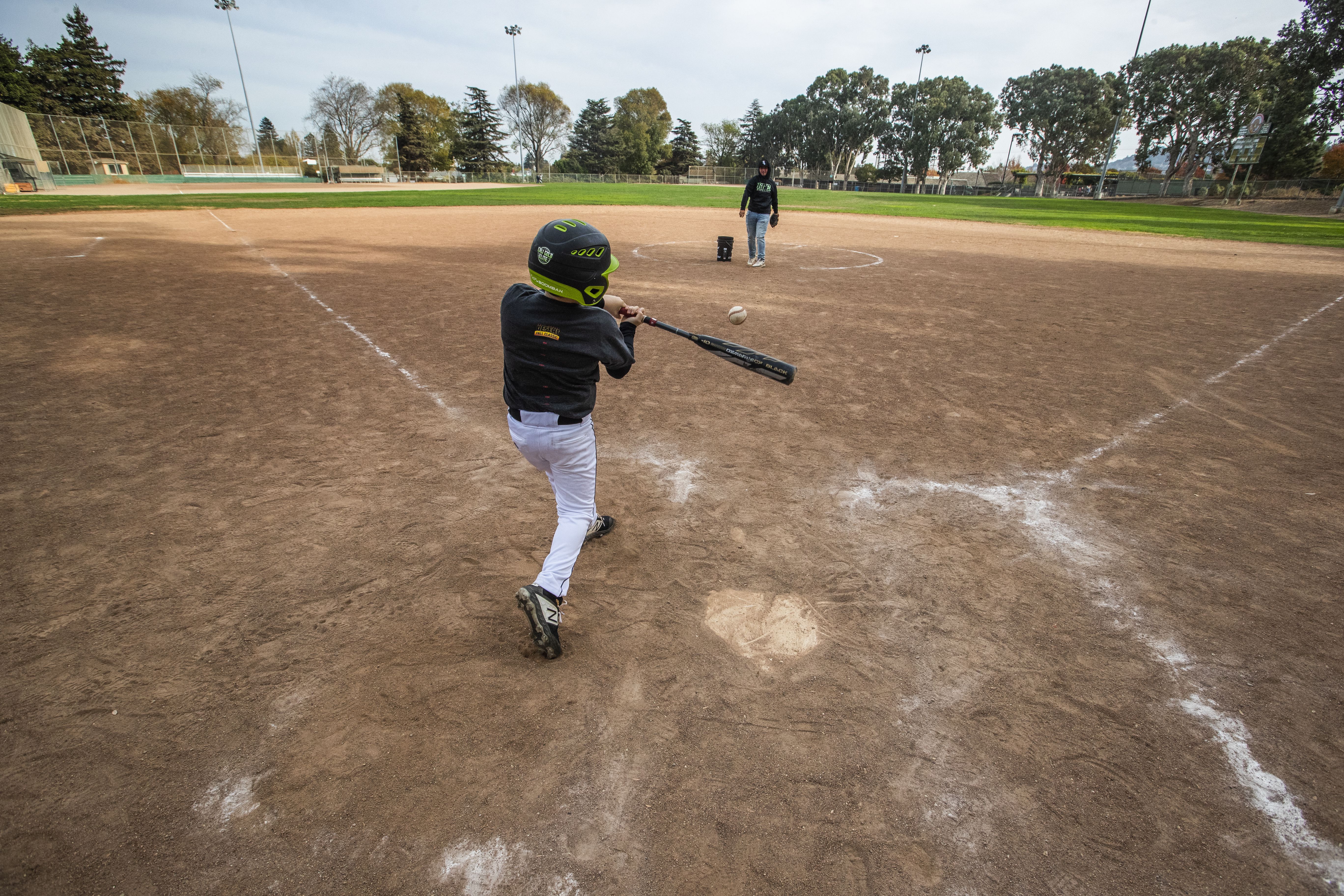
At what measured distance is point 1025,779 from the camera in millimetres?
2658

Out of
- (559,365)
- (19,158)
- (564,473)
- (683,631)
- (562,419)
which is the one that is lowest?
(683,631)

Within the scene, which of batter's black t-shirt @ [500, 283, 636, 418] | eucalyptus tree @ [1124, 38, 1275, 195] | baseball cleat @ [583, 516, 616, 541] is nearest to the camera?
batter's black t-shirt @ [500, 283, 636, 418]

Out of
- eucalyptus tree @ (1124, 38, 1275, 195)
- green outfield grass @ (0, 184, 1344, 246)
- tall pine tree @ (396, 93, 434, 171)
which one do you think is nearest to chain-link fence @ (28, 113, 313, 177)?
green outfield grass @ (0, 184, 1344, 246)

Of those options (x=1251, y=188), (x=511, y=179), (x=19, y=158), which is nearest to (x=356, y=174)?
(x=511, y=179)

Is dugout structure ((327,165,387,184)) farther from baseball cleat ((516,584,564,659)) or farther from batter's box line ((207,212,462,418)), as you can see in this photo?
baseball cleat ((516,584,564,659))

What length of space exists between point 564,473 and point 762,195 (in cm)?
1192

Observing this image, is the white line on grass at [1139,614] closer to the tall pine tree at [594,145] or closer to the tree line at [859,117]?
the tree line at [859,117]

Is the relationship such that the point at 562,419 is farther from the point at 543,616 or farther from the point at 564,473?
the point at 543,616

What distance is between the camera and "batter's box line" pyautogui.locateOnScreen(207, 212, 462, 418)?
643 cm

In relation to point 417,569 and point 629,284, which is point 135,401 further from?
point 629,284

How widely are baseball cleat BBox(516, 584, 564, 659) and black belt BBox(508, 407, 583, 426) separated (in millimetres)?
858

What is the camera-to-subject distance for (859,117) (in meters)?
93.9

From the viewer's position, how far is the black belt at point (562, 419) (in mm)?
3330

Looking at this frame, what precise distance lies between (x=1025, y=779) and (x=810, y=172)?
116590mm
